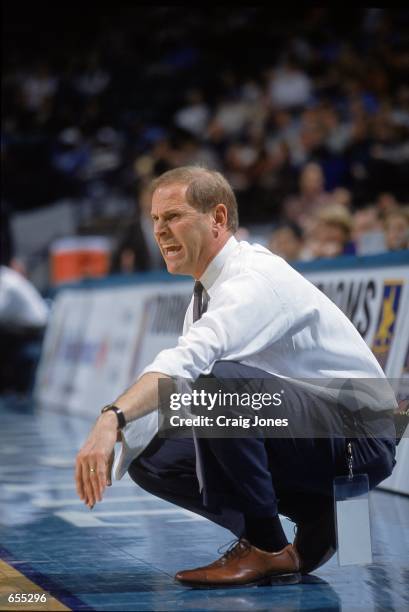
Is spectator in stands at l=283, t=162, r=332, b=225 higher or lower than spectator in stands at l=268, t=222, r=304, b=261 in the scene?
higher

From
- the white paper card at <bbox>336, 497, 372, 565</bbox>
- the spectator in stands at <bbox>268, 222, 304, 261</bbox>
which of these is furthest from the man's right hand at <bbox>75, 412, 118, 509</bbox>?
the spectator in stands at <bbox>268, 222, 304, 261</bbox>

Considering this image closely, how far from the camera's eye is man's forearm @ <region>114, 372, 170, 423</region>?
313 cm

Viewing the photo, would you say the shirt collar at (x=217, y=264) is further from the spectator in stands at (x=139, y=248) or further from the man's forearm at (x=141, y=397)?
the spectator in stands at (x=139, y=248)

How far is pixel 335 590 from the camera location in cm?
359

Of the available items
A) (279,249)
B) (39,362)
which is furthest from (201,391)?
(39,362)

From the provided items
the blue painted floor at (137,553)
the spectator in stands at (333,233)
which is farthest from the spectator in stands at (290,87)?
the blue painted floor at (137,553)

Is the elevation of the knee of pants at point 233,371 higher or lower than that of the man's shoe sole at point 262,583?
higher

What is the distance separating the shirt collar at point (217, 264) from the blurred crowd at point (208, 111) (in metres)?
6.29

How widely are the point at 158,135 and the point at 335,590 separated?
46.9ft

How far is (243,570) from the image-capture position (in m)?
3.54

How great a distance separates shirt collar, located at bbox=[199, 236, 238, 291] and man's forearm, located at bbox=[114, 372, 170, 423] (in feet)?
1.94

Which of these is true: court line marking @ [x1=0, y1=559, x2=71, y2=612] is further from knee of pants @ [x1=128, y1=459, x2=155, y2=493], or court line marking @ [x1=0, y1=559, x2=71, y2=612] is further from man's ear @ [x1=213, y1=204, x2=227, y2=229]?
man's ear @ [x1=213, y1=204, x2=227, y2=229]

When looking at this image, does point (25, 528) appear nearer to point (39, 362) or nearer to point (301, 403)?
point (301, 403)

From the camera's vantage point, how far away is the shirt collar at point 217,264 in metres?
3.62
